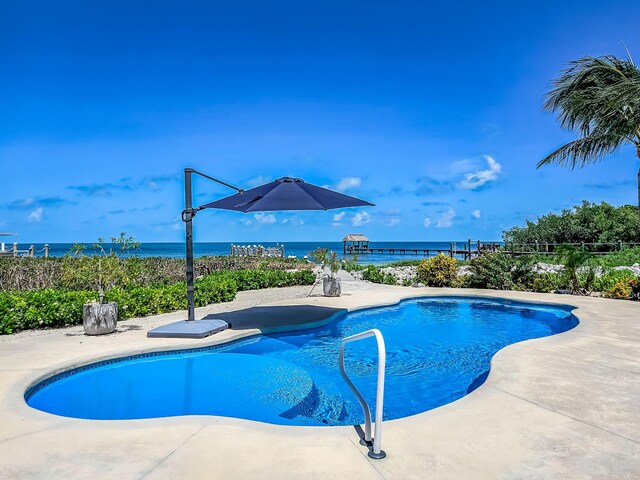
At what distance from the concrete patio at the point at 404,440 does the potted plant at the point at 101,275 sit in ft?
5.88

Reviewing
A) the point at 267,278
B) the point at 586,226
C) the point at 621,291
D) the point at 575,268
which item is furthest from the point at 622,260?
the point at 267,278

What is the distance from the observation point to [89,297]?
7.65 metres

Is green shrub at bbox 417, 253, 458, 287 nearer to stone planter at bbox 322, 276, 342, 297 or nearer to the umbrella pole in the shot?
stone planter at bbox 322, 276, 342, 297

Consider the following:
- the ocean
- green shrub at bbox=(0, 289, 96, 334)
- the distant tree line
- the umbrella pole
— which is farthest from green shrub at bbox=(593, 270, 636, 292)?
the ocean

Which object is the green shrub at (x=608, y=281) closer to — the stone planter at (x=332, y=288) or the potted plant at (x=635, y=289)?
the potted plant at (x=635, y=289)

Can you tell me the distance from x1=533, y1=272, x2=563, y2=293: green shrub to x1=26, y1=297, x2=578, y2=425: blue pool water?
140 inches

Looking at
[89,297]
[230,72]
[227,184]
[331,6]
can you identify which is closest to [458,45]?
[331,6]

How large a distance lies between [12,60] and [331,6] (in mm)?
13728

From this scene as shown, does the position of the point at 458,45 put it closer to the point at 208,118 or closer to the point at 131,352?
the point at 208,118

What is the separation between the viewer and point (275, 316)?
8.13 m

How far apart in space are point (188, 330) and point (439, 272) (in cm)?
950

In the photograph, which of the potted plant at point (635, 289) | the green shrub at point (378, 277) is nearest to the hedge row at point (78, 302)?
the green shrub at point (378, 277)

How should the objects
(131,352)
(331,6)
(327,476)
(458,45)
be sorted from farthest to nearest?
(458,45) → (331,6) → (131,352) → (327,476)

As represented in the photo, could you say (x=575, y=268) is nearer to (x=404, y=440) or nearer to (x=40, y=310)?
(x=404, y=440)
